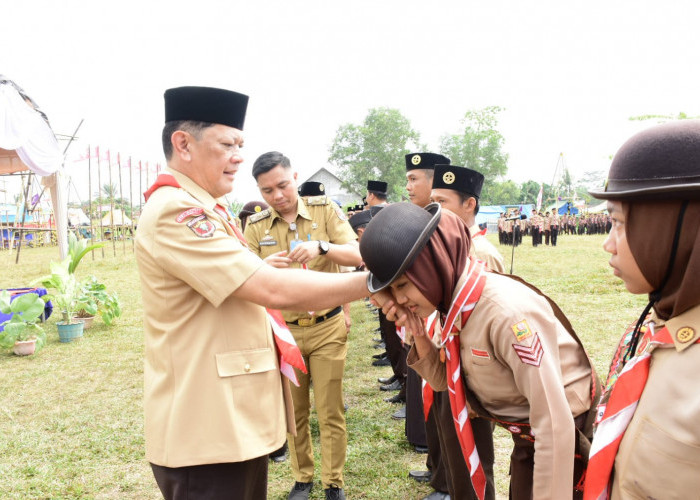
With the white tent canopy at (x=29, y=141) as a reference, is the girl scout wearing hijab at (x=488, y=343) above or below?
below

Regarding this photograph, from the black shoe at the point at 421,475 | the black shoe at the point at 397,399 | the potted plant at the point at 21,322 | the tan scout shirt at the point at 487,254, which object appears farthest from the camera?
the potted plant at the point at 21,322

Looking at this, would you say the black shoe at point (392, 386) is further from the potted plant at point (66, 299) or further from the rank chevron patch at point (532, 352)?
the potted plant at point (66, 299)

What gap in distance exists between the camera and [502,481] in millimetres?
3637

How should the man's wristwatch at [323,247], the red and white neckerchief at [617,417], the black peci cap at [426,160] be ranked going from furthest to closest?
the black peci cap at [426,160] → the man's wristwatch at [323,247] → the red and white neckerchief at [617,417]

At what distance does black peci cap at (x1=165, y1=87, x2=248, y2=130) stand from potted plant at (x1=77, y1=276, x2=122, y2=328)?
24.8 feet

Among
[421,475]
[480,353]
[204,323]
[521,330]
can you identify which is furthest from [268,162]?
[421,475]

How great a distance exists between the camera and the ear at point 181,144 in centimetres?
196

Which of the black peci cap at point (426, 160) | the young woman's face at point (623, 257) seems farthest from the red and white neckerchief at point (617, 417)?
the black peci cap at point (426, 160)

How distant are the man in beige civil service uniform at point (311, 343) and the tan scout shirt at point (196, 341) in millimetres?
1484

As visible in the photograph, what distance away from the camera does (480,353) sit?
1.96m

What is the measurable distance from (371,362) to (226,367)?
5457 millimetres

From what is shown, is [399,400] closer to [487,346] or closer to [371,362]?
[371,362]

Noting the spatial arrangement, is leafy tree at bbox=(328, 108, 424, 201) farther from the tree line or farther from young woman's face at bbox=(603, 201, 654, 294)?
young woman's face at bbox=(603, 201, 654, 294)

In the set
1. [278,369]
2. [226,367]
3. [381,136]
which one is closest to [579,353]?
[278,369]
